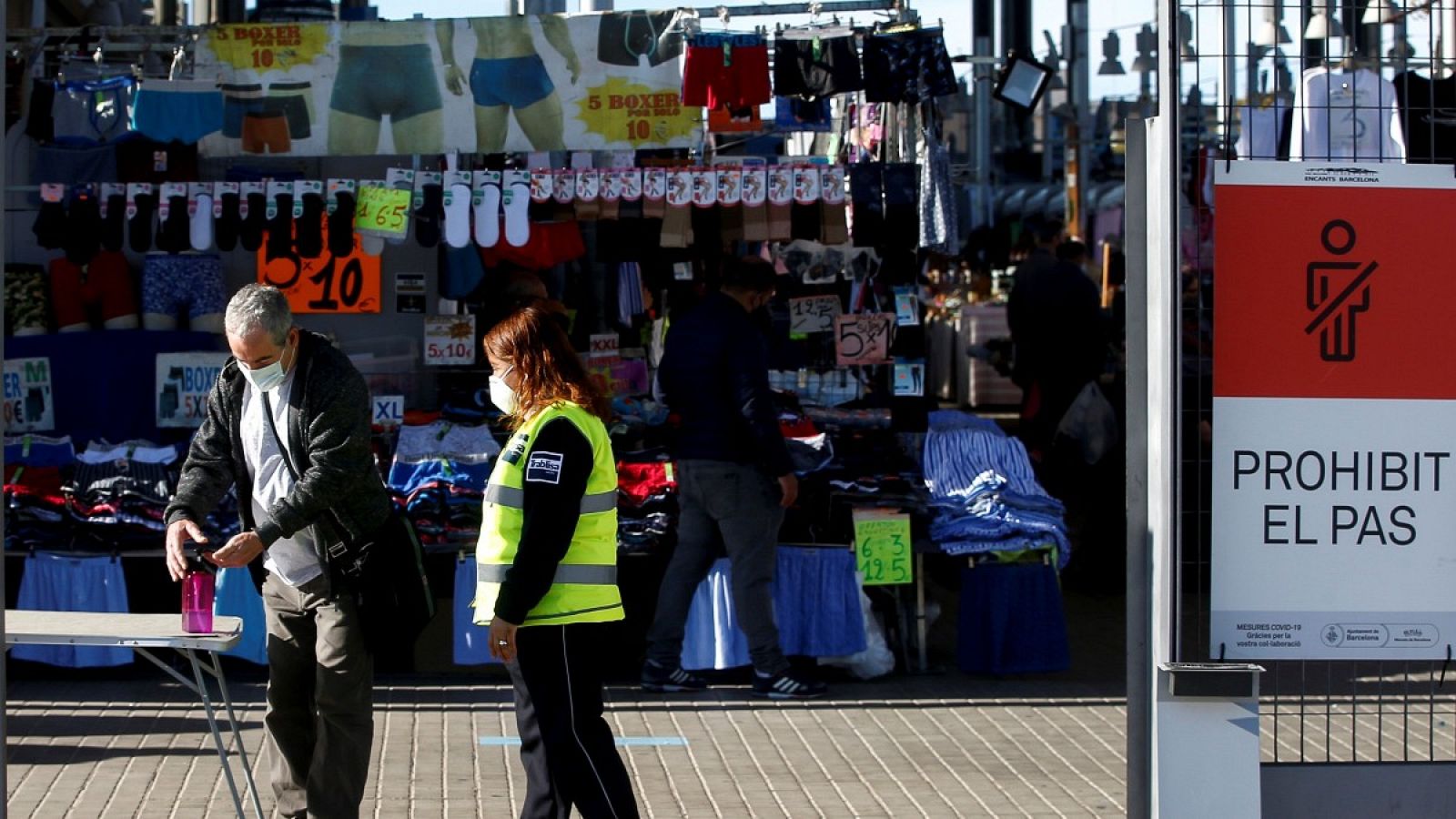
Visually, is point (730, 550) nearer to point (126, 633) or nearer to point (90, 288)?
point (126, 633)

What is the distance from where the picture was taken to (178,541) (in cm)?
512

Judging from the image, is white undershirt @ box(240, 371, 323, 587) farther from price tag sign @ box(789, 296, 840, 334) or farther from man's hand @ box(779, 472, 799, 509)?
price tag sign @ box(789, 296, 840, 334)

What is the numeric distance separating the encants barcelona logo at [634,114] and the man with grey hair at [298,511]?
12.0 feet

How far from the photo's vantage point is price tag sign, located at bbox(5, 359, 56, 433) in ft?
29.2

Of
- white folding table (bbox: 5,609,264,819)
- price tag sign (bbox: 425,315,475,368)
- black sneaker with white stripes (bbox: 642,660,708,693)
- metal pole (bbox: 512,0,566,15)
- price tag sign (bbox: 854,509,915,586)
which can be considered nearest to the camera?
white folding table (bbox: 5,609,264,819)

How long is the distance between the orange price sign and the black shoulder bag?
3885 millimetres

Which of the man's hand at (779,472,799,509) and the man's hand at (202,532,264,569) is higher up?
the man's hand at (202,532,264,569)

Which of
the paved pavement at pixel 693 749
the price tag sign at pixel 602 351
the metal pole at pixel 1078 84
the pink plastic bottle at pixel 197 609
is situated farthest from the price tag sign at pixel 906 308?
the metal pole at pixel 1078 84

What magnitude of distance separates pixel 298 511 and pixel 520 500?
0.69 m

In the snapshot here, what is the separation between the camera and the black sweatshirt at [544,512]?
455 centimetres

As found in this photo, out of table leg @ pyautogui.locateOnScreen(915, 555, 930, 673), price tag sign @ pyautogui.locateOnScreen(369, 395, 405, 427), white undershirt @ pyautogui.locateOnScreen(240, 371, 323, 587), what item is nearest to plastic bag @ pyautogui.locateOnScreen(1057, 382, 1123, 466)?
table leg @ pyautogui.locateOnScreen(915, 555, 930, 673)

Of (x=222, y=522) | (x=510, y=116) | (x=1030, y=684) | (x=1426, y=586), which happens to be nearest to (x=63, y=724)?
(x=222, y=522)

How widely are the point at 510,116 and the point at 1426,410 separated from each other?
18.3ft

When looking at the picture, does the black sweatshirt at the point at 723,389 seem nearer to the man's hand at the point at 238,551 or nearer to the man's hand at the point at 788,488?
the man's hand at the point at 788,488
